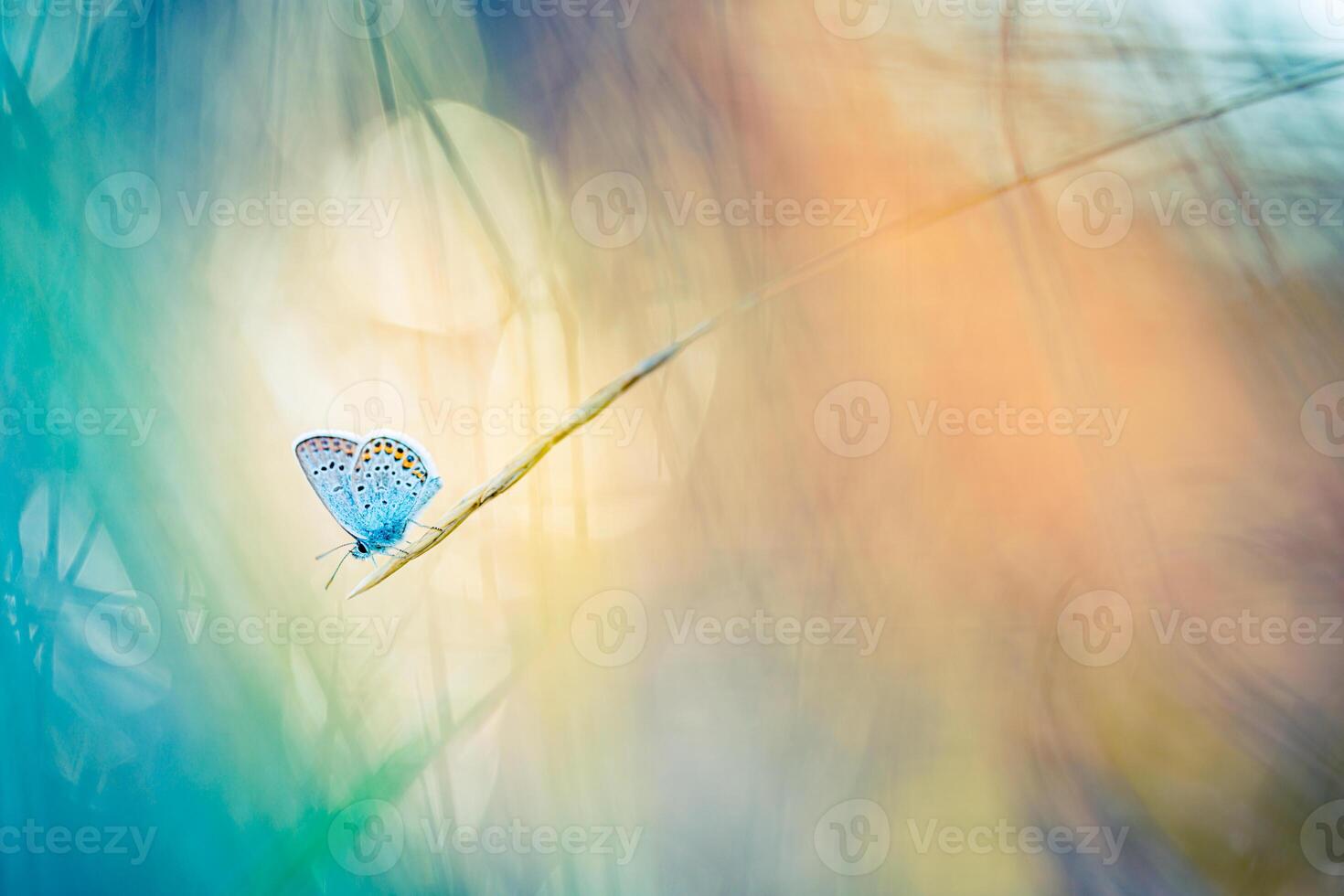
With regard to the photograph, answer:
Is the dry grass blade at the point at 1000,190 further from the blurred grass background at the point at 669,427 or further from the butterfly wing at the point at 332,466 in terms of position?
the butterfly wing at the point at 332,466

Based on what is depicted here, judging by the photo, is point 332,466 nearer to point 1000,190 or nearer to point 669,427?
point 669,427

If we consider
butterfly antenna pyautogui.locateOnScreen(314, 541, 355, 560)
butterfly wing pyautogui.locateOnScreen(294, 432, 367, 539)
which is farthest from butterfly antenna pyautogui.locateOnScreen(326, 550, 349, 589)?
butterfly wing pyautogui.locateOnScreen(294, 432, 367, 539)

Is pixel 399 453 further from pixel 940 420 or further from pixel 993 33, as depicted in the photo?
pixel 993 33

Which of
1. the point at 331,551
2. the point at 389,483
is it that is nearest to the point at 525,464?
the point at 389,483

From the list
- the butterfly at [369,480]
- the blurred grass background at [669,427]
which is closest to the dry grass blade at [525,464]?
the butterfly at [369,480]

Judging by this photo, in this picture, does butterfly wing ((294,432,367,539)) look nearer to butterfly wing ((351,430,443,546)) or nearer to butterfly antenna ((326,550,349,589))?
butterfly wing ((351,430,443,546))

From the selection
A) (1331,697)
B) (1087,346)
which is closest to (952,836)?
(1331,697)

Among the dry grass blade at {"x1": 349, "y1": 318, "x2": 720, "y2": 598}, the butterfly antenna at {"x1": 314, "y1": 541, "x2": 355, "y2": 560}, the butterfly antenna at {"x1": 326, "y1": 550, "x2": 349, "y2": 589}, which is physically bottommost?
the butterfly antenna at {"x1": 326, "y1": 550, "x2": 349, "y2": 589}
